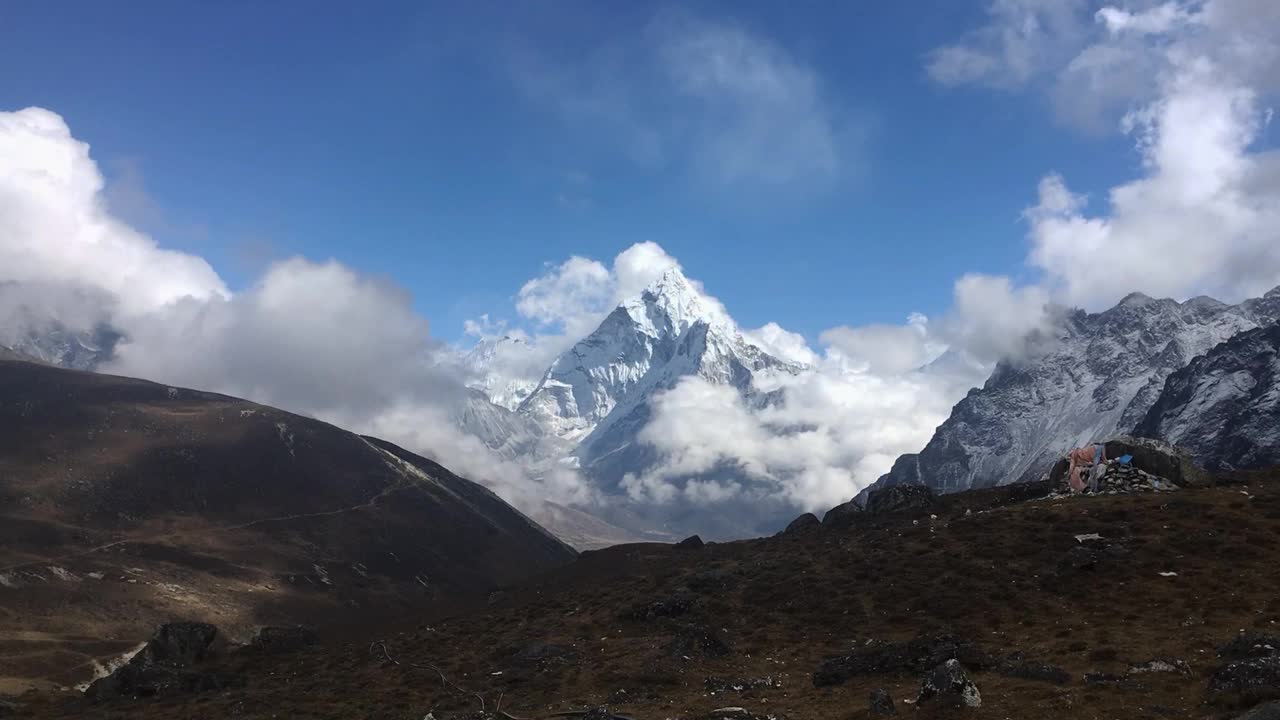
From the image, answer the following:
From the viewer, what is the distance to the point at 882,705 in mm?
39094

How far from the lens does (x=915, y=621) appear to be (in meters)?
60.4

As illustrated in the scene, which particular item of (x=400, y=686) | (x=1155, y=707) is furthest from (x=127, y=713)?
(x=1155, y=707)

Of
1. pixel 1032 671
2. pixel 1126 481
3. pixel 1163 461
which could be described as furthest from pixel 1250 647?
pixel 1163 461

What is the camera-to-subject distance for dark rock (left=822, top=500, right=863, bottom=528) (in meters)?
113

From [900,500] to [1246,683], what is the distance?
81416 mm

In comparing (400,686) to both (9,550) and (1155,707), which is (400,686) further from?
(9,550)

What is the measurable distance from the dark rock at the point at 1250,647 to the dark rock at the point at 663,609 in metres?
44.0

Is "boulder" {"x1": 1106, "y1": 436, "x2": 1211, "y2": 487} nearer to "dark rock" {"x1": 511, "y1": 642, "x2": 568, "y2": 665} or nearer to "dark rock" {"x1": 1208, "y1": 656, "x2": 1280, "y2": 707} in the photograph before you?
"dark rock" {"x1": 1208, "y1": 656, "x2": 1280, "y2": 707}

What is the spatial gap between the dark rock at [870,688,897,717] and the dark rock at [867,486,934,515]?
72.4 m

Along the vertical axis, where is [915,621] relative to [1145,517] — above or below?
below

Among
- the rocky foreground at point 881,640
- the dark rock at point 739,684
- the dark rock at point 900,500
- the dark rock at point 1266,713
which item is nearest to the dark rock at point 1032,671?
the rocky foreground at point 881,640

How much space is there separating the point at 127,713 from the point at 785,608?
59.4 metres

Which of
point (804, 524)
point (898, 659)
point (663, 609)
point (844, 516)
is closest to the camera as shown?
point (898, 659)

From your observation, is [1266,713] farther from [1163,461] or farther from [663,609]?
[1163,461]
